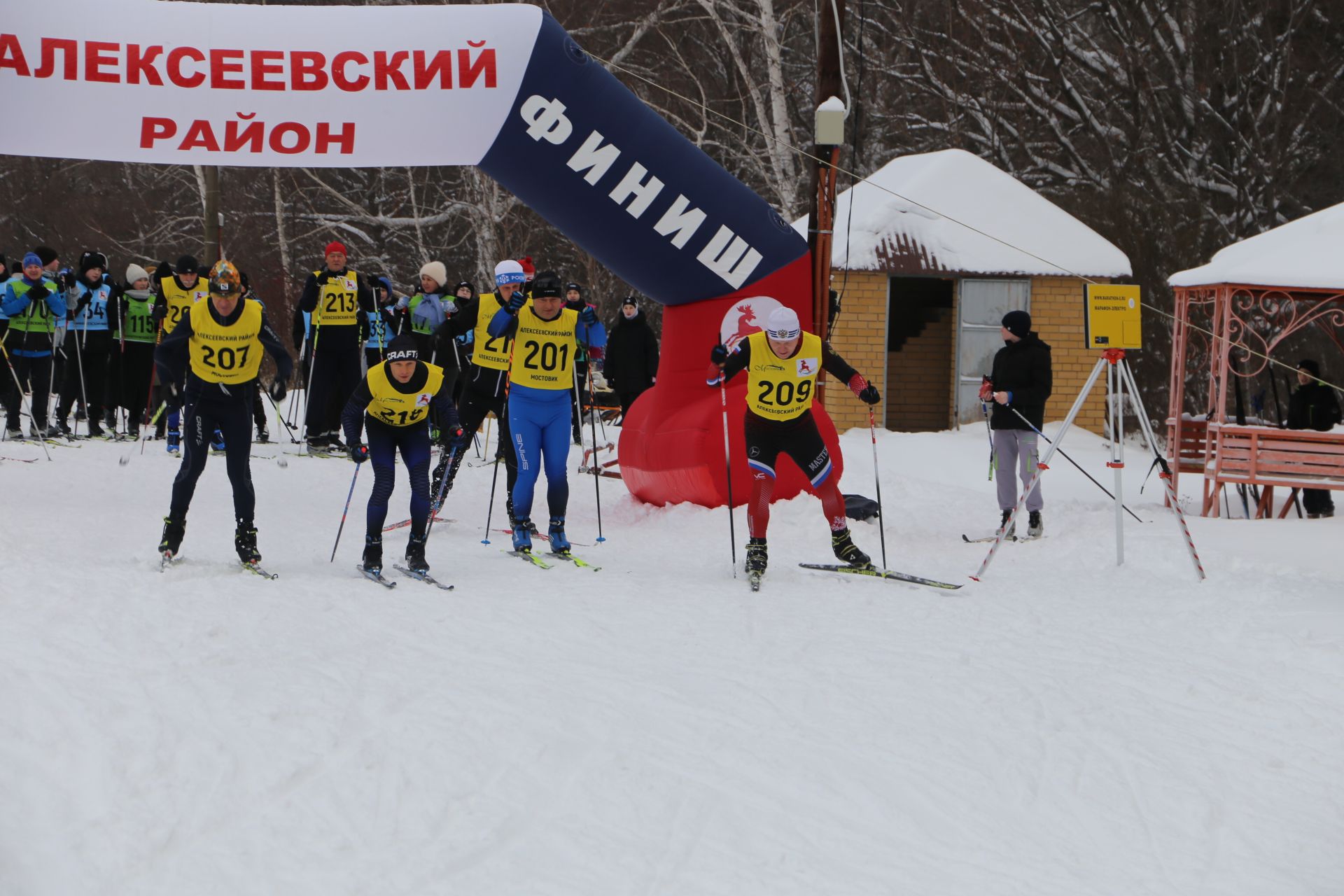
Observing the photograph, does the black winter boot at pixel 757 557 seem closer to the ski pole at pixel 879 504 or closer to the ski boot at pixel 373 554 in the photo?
the ski pole at pixel 879 504

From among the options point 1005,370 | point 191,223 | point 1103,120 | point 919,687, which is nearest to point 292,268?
point 191,223

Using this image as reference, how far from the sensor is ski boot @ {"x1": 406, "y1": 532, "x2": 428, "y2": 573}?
7.94m

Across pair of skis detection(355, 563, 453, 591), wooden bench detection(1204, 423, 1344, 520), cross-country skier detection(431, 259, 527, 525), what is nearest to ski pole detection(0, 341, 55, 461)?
cross-country skier detection(431, 259, 527, 525)

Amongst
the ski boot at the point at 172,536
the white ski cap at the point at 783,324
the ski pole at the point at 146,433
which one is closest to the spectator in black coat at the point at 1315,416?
the white ski cap at the point at 783,324

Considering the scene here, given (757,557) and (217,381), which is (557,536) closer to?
(757,557)

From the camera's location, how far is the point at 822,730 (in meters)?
5.33

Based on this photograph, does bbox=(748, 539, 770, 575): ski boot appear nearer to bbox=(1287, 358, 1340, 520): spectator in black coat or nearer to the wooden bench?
the wooden bench

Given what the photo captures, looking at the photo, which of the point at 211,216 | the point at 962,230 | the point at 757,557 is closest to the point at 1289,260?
the point at 962,230

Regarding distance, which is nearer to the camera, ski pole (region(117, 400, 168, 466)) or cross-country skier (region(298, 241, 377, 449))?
ski pole (region(117, 400, 168, 466))

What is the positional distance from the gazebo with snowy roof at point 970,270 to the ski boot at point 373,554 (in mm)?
9857

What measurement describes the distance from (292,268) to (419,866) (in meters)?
25.4

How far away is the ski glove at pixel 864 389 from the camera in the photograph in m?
8.18

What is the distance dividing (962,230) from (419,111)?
30.7 feet

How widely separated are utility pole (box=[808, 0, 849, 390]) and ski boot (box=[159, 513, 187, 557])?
5513 mm
